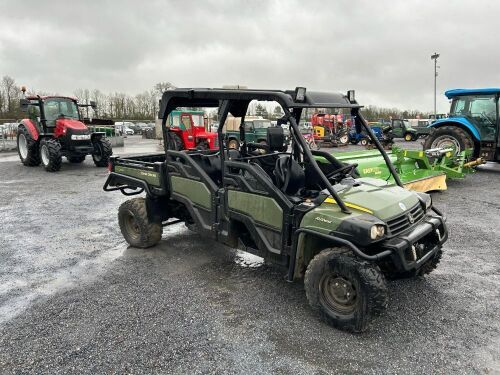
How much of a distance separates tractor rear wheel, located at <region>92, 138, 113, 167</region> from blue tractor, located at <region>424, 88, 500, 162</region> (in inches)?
382

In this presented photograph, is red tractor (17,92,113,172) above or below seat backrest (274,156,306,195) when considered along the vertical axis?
above

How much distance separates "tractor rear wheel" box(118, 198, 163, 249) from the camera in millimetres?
5047

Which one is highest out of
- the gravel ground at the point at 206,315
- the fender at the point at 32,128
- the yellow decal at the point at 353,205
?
the fender at the point at 32,128

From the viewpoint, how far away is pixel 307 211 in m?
3.33

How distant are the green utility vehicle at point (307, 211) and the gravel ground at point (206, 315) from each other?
0.33 metres

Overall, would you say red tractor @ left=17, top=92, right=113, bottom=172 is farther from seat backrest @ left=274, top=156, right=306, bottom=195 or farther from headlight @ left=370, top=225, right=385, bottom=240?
headlight @ left=370, top=225, right=385, bottom=240

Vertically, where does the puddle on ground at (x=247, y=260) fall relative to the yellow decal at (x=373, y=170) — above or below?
below

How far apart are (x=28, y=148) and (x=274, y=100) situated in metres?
11.8

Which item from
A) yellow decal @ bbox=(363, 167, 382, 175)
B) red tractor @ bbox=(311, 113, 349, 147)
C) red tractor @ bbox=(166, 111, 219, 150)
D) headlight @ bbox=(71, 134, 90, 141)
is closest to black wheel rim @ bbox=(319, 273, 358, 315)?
yellow decal @ bbox=(363, 167, 382, 175)

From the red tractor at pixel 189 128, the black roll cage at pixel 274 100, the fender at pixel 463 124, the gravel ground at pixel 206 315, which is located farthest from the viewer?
the red tractor at pixel 189 128

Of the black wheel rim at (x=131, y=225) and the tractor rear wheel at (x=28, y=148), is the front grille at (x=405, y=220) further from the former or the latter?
the tractor rear wheel at (x=28, y=148)

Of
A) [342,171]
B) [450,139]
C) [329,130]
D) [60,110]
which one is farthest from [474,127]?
[329,130]

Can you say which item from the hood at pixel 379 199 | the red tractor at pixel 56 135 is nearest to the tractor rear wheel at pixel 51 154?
the red tractor at pixel 56 135

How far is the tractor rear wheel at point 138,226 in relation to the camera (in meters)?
5.05
